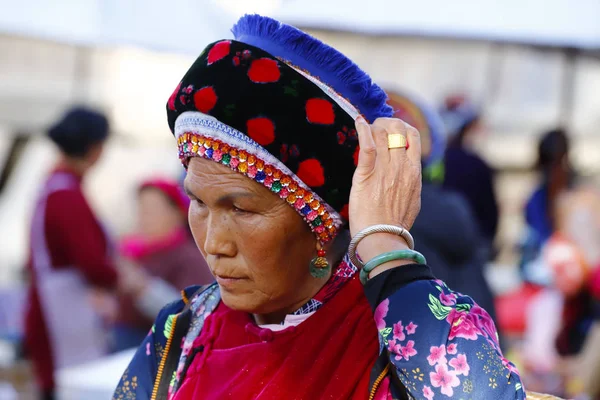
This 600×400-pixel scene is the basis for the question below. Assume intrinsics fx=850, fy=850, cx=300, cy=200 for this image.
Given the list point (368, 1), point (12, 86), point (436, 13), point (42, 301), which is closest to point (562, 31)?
point (436, 13)

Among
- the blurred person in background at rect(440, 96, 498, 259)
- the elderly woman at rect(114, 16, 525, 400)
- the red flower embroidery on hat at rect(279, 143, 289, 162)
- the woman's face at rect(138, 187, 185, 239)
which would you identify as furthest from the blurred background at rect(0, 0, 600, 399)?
the red flower embroidery on hat at rect(279, 143, 289, 162)

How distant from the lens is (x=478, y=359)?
1.59 meters

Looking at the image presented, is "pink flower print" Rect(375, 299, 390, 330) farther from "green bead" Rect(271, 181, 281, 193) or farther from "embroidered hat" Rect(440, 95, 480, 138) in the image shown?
"embroidered hat" Rect(440, 95, 480, 138)

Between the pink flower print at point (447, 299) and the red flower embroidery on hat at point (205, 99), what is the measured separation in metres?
0.60

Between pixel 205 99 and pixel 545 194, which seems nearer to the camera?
pixel 205 99

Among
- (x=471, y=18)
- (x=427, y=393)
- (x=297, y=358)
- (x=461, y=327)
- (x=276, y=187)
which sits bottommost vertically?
(x=471, y=18)

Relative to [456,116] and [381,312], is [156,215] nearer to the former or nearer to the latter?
[456,116]

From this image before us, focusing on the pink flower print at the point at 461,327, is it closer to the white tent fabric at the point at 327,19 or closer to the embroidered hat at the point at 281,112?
the embroidered hat at the point at 281,112

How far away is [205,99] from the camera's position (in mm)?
1726

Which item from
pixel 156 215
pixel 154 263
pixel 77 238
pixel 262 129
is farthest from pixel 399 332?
pixel 156 215

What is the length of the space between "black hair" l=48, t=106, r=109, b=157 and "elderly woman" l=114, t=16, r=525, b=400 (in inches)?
131

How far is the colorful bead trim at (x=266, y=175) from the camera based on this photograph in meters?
1.74

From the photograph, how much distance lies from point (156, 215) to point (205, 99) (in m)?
3.91

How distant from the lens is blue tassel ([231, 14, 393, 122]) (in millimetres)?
1757
